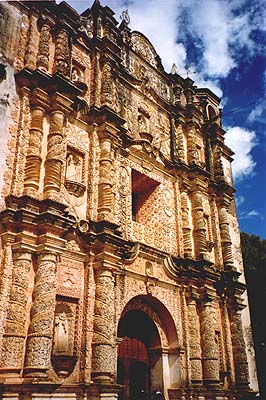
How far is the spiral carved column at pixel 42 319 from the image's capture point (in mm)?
6547

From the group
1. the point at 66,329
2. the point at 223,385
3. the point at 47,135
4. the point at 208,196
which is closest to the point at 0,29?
the point at 47,135

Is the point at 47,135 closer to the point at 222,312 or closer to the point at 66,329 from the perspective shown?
the point at 66,329

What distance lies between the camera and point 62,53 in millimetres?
9430

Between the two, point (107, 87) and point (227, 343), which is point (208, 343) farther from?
point (107, 87)

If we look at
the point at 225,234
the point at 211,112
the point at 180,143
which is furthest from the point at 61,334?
the point at 211,112

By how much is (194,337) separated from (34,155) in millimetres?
5445

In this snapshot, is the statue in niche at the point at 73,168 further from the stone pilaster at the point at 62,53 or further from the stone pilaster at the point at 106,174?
the stone pilaster at the point at 62,53

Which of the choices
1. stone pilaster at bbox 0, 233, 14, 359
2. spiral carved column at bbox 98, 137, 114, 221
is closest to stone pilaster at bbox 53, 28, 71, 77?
spiral carved column at bbox 98, 137, 114, 221

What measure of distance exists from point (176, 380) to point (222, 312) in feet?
8.36

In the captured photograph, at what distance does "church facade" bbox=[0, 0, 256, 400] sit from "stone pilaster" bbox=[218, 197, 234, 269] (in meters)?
0.03

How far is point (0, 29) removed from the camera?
28.4ft

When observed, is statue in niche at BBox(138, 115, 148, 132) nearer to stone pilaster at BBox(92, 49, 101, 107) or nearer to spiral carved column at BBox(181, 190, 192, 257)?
stone pilaster at BBox(92, 49, 101, 107)

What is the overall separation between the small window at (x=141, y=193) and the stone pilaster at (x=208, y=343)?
2.46m

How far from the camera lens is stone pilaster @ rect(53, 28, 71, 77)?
920 centimetres
